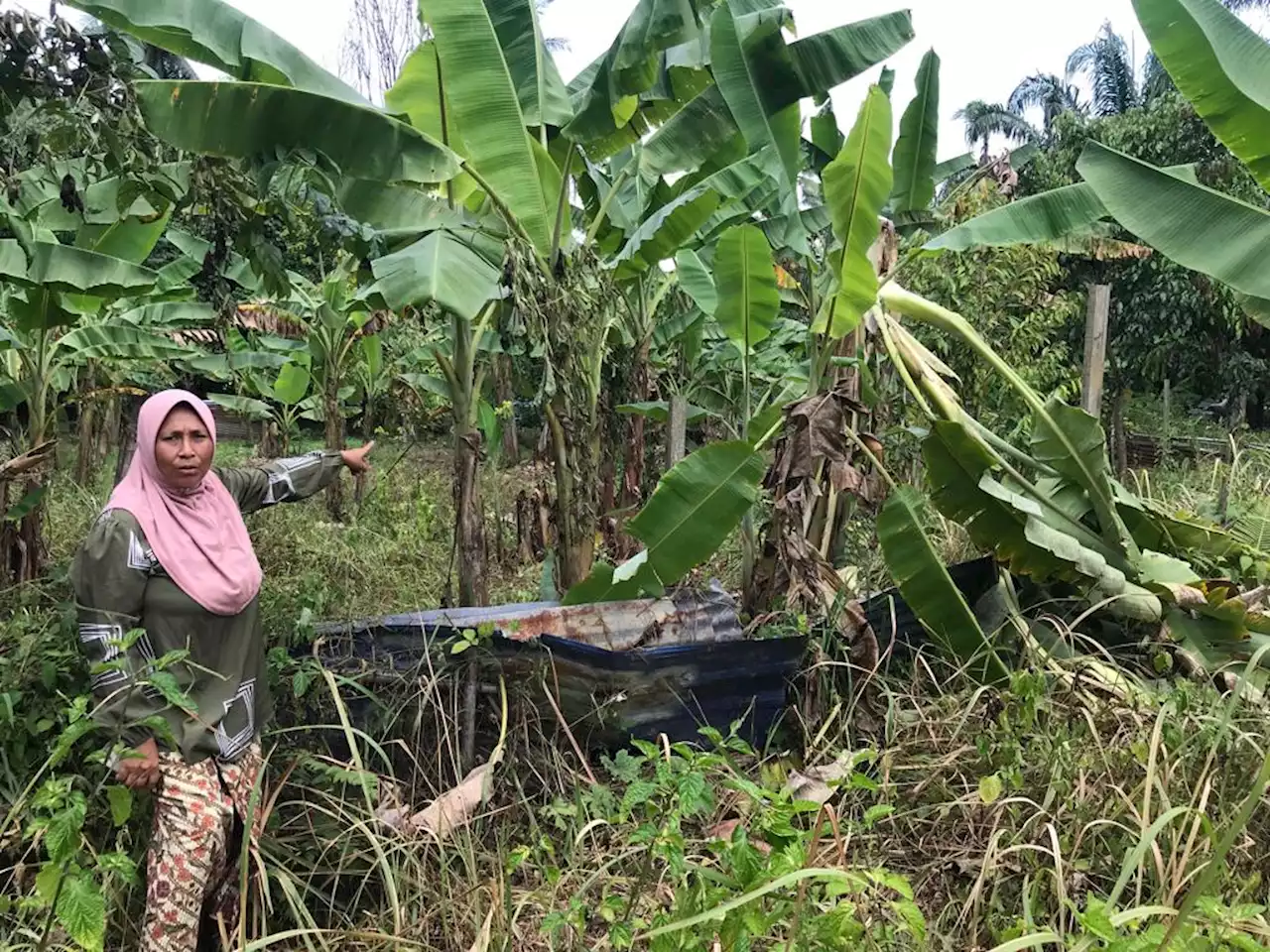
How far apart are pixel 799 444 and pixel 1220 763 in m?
1.70

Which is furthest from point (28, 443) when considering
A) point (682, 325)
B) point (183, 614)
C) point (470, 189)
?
point (682, 325)

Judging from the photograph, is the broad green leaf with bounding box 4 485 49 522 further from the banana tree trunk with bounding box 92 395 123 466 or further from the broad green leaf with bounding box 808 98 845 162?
the banana tree trunk with bounding box 92 395 123 466

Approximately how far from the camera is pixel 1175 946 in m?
1.65

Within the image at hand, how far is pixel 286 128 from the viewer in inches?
125

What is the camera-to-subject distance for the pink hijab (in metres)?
2.34

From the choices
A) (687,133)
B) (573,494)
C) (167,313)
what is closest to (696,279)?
(687,133)

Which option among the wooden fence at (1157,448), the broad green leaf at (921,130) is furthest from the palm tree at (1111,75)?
the broad green leaf at (921,130)

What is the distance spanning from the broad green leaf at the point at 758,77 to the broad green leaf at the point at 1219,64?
1.42 meters

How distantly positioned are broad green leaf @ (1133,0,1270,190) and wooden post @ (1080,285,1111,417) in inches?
62.5

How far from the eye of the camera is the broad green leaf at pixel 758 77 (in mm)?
3516

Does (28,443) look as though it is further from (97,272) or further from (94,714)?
(94,714)

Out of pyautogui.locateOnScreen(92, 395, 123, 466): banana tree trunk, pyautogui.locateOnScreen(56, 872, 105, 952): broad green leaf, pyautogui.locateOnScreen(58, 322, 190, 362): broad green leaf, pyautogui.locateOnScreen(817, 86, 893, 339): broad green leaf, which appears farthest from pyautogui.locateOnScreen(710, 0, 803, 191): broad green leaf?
pyautogui.locateOnScreen(92, 395, 123, 466): banana tree trunk

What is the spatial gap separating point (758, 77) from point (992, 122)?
28.5 meters

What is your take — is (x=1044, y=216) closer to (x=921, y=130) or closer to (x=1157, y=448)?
→ (x=921, y=130)
